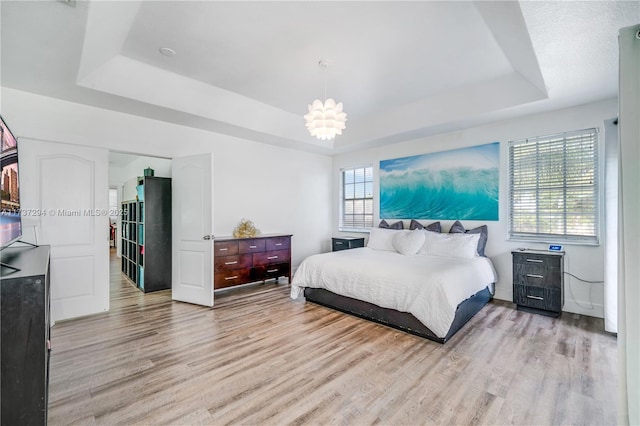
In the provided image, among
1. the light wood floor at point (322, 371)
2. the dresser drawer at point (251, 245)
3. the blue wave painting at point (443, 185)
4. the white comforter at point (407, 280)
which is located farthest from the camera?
the dresser drawer at point (251, 245)

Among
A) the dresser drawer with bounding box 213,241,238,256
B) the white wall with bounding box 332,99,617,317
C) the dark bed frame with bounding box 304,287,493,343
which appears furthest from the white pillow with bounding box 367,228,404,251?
the dresser drawer with bounding box 213,241,238,256

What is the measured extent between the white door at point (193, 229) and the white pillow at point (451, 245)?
3.25 metres

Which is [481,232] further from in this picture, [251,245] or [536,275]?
[251,245]

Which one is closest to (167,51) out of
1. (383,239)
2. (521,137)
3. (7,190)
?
(7,190)

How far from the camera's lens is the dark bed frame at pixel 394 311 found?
118 inches

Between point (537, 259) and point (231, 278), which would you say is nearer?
point (537, 259)

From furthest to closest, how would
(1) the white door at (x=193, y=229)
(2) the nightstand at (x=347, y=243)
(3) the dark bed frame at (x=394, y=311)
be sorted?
(2) the nightstand at (x=347, y=243) < (1) the white door at (x=193, y=229) < (3) the dark bed frame at (x=394, y=311)

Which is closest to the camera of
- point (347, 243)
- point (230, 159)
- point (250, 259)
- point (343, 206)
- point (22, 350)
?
point (22, 350)

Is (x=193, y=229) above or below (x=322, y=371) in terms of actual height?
above

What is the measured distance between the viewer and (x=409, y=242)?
4.56 m

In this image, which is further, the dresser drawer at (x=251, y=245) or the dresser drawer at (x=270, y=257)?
the dresser drawer at (x=270, y=257)

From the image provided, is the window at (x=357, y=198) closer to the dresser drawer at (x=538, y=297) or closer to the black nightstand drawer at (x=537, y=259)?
the black nightstand drawer at (x=537, y=259)

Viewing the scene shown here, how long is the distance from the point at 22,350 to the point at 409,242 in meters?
4.29

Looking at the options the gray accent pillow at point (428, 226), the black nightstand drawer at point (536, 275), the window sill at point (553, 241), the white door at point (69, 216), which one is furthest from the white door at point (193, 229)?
the window sill at point (553, 241)
